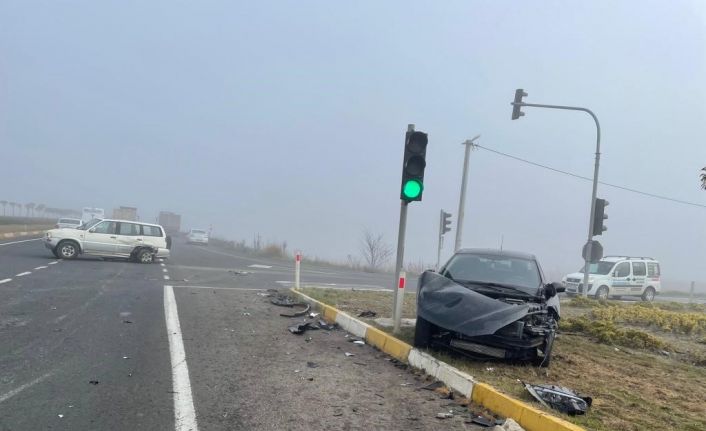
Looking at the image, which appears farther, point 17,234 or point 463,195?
point 17,234

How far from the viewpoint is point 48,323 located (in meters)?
8.92

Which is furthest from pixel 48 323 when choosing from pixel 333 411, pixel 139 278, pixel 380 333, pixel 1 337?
pixel 139 278

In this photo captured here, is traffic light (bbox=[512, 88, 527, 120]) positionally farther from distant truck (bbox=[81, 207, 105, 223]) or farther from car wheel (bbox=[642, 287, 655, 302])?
distant truck (bbox=[81, 207, 105, 223])

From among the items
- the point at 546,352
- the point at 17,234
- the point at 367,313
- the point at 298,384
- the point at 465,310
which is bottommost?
the point at 17,234

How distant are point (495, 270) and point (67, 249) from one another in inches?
750

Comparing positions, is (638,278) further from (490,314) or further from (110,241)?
(110,241)

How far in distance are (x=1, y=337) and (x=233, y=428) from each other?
187 inches

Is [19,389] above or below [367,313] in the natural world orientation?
below

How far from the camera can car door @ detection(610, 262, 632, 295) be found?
25.6 m

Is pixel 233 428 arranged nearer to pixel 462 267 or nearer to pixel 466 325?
pixel 466 325

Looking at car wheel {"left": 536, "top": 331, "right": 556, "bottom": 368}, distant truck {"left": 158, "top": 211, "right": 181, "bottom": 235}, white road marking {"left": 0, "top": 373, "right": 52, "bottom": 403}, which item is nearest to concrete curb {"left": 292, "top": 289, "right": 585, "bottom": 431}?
car wheel {"left": 536, "top": 331, "right": 556, "bottom": 368}

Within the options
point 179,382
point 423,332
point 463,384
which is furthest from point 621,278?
point 179,382

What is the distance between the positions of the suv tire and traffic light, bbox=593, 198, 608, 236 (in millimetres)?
19490

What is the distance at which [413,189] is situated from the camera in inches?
387
